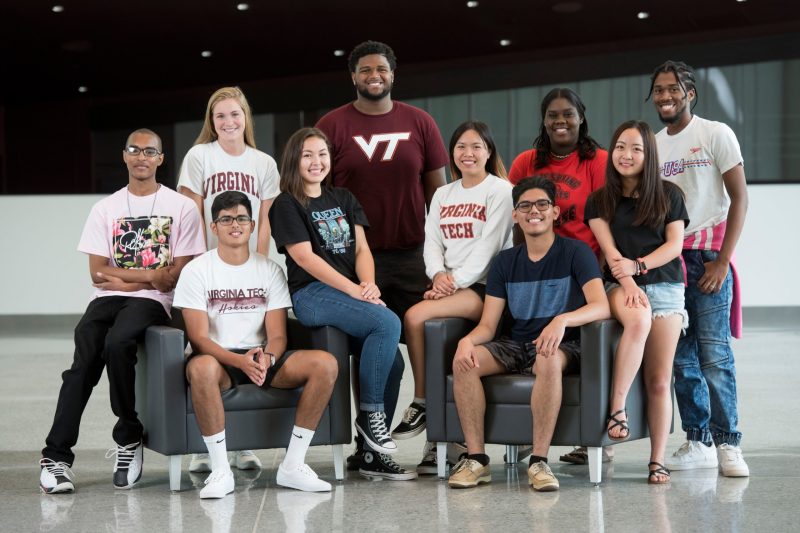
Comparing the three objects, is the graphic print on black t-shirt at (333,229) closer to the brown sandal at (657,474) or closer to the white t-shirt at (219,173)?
the white t-shirt at (219,173)

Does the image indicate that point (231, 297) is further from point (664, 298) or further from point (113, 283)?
point (664, 298)

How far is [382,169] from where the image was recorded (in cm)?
411

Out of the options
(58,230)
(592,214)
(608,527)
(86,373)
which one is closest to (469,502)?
(608,527)

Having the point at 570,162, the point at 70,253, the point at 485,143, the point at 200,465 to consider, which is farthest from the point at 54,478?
the point at 70,253

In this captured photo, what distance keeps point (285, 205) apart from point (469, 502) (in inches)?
48.5

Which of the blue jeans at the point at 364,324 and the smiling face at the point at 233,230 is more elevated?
the smiling face at the point at 233,230

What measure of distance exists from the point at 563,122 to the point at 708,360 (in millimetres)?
1029

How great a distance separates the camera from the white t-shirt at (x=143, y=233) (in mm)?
3783

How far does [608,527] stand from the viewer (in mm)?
3023

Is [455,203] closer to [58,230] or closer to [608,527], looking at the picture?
[608,527]

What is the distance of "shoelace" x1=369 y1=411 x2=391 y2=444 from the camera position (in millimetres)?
3697

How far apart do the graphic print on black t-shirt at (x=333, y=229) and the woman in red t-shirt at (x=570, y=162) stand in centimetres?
78

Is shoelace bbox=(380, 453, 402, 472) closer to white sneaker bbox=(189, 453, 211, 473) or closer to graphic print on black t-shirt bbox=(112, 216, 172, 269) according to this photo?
white sneaker bbox=(189, 453, 211, 473)

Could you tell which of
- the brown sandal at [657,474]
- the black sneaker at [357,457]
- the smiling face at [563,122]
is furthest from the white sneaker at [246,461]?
the smiling face at [563,122]
